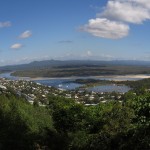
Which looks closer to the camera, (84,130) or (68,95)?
(84,130)

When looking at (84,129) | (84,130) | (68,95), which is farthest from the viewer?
(68,95)

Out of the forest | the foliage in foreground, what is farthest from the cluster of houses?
the forest

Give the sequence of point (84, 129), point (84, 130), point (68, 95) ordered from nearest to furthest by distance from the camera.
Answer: point (84, 130) < point (84, 129) < point (68, 95)

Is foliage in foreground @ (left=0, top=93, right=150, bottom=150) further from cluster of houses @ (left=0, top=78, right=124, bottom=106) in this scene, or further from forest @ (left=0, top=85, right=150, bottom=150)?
cluster of houses @ (left=0, top=78, right=124, bottom=106)

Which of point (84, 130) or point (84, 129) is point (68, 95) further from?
point (84, 130)

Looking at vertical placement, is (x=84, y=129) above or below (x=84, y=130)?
below

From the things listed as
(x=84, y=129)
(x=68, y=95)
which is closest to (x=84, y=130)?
(x=84, y=129)

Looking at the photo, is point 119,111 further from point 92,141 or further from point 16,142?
point 16,142

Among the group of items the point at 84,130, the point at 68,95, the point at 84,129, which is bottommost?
the point at 68,95
